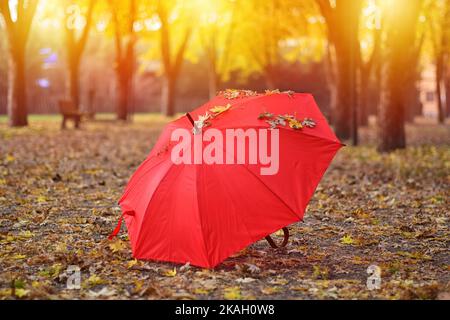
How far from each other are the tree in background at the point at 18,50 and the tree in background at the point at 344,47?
9.72 meters

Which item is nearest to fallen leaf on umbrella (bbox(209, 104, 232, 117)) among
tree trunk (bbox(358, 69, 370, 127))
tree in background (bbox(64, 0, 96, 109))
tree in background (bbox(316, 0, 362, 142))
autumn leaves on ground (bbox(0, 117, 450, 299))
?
autumn leaves on ground (bbox(0, 117, 450, 299))

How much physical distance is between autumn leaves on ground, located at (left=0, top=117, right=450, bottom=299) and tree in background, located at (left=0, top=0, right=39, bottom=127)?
35.2 feet

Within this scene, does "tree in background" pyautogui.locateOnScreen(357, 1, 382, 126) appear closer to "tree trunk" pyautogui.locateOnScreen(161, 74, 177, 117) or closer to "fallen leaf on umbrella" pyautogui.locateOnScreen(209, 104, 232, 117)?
"tree trunk" pyautogui.locateOnScreen(161, 74, 177, 117)

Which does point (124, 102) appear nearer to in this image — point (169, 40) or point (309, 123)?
point (169, 40)

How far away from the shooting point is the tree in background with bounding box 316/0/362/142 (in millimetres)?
17764

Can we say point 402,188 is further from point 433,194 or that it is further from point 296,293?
point 296,293

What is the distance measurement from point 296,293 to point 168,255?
45.9 inches

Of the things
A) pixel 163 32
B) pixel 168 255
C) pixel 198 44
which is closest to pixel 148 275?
pixel 168 255

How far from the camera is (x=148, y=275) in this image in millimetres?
5395

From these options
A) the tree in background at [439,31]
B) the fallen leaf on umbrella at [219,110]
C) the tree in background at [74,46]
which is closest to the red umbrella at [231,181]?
the fallen leaf on umbrella at [219,110]

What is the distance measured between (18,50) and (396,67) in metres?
13.1

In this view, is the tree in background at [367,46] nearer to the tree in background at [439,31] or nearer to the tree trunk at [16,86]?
the tree in background at [439,31]

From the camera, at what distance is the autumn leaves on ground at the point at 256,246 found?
16.4 ft

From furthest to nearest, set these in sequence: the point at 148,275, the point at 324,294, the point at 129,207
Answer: the point at 129,207 < the point at 148,275 < the point at 324,294
